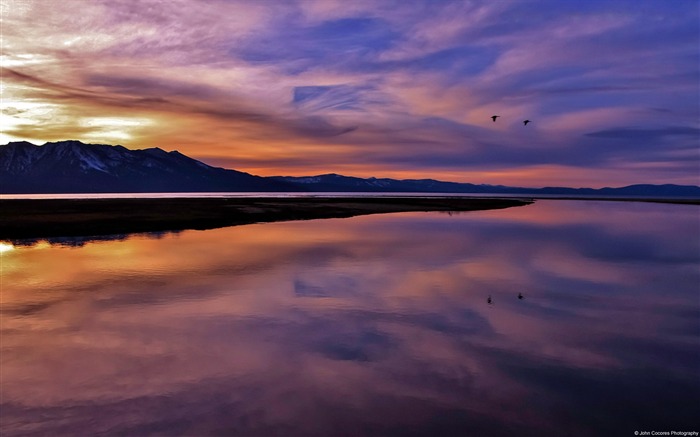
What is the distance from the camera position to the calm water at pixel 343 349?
9.02m

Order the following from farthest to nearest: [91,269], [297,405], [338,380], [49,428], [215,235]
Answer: [215,235] → [91,269] → [338,380] → [297,405] → [49,428]

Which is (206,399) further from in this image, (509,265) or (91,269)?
(509,265)

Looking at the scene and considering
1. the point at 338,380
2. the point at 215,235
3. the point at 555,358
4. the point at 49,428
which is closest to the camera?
the point at 49,428

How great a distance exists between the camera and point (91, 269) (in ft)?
82.5

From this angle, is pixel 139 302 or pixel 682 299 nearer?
pixel 139 302

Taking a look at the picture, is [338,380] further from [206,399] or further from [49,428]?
[49,428]

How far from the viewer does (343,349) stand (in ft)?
42.1

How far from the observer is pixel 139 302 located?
18109mm

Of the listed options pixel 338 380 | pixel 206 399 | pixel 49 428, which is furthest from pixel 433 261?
pixel 49 428

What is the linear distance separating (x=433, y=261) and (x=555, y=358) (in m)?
17.2

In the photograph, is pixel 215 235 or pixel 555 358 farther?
pixel 215 235

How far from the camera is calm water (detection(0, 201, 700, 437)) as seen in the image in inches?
355

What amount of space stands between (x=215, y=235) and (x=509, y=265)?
27843 mm

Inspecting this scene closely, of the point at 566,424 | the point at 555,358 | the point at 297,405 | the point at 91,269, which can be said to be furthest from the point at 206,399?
the point at 91,269
